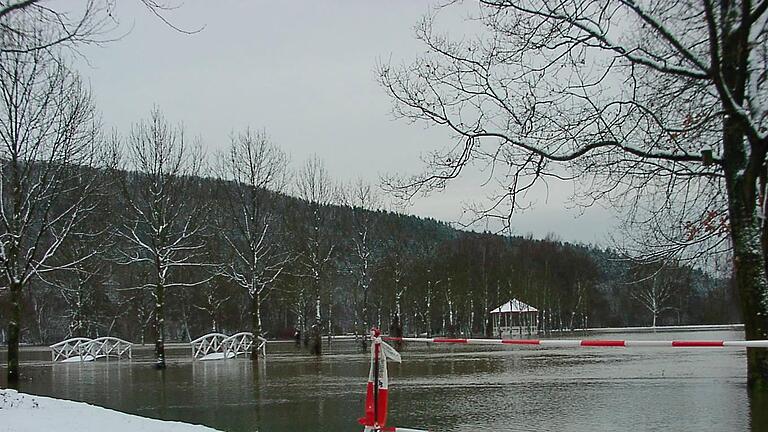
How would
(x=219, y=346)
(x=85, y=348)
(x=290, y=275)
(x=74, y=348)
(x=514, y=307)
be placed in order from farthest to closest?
(x=514, y=307) → (x=290, y=275) → (x=85, y=348) → (x=74, y=348) → (x=219, y=346)

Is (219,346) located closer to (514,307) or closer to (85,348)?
(85,348)

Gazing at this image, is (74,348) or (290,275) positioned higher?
(290,275)

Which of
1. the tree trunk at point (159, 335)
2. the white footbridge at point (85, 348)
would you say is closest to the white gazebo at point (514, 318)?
the white footbridge at point (85, 348)

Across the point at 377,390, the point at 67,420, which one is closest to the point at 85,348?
the point at 67,420

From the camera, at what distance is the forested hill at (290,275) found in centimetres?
3794

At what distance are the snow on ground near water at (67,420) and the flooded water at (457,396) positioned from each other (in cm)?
217

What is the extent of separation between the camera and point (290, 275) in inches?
2140

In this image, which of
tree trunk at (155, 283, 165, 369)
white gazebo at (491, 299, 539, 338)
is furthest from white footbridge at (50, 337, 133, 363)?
white gazebo at (491, 299, 539, 338)

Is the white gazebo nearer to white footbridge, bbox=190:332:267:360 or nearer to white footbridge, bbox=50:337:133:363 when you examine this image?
white footbridge, bbox=190:332:267:360

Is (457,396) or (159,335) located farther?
(159,335)

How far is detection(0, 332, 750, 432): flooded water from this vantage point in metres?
12.1

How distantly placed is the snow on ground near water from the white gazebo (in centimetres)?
6279

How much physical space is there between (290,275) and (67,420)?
44.4m

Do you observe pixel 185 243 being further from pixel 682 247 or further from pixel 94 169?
pixel 682 247
